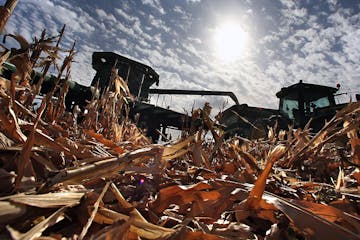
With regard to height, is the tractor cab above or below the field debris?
above

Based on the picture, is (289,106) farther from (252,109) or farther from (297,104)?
(252,109)

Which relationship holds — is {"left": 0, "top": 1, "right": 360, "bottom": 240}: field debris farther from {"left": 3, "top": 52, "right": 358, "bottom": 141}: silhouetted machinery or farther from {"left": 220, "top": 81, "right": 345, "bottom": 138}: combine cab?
{"left": 220, "top": 81, "right": 345, "bottom": 138}: combine cab

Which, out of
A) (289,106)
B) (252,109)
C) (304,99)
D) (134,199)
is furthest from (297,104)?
(134,199)

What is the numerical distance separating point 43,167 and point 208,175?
515 mm

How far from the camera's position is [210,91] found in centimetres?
2230

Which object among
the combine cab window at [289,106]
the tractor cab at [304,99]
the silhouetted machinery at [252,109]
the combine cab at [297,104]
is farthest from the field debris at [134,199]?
the combine cab window at [289,106]

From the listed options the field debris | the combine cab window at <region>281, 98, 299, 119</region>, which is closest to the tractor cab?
the combine cab window at <region>281, 98, 299, 119</region>

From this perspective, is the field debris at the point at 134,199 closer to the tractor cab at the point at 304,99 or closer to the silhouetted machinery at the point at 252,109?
the silhouetted machinery at the point at 252,109

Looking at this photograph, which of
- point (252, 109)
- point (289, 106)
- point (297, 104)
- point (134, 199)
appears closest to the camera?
point (134, 199)

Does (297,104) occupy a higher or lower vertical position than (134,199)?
higher

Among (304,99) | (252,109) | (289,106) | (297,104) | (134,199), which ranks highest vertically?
(304,99)

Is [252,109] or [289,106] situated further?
[252,109]

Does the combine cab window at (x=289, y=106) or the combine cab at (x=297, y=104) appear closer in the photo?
the combine cab at (x=297, y=104)

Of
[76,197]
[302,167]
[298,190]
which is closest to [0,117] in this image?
[76,197]
